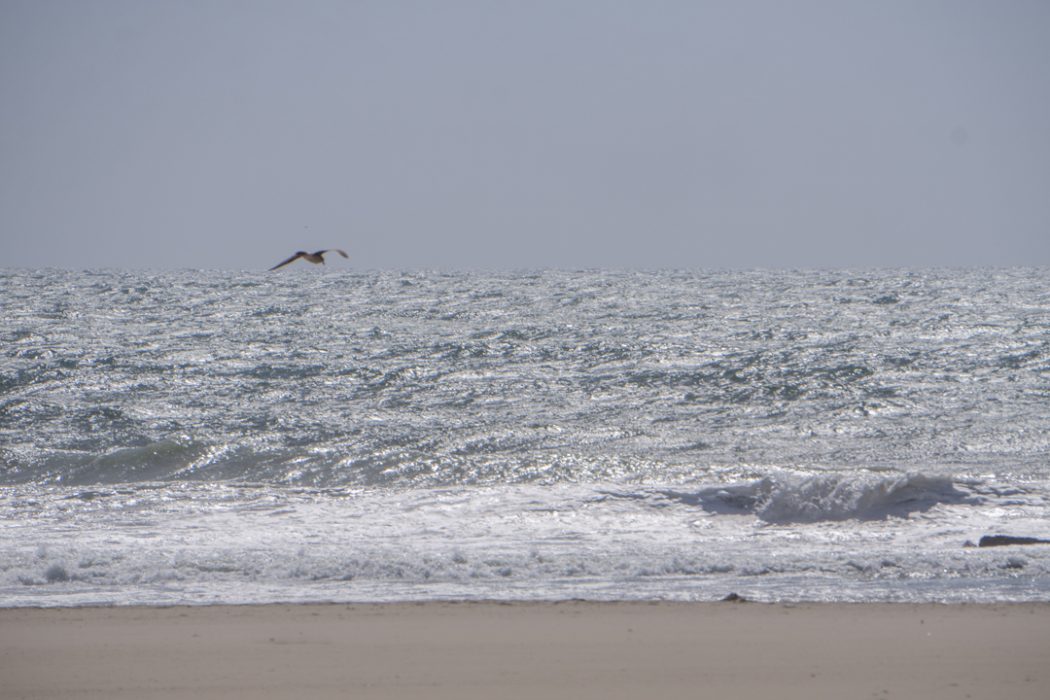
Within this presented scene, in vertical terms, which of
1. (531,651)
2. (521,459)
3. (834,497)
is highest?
(531,651)

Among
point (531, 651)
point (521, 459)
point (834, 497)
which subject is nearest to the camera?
point (531, 651)

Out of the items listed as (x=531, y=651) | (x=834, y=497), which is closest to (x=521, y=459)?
(x=834, y=497)

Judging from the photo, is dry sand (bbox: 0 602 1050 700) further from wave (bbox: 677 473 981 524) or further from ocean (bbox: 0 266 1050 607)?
wave (bbox: 677 473 981 524)

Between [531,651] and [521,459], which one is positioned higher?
[531,651]

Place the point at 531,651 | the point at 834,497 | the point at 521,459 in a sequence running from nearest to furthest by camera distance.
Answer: the point at 531,651, the point at 834,497, the point at 521,459

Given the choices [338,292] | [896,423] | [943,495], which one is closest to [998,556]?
[943,495]

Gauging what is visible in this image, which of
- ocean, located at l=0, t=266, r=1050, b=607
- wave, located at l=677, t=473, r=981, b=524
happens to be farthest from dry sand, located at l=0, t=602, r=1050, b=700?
wave, located at l=677, t=473, r=981, b=524

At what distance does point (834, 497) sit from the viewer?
9609 millimetres

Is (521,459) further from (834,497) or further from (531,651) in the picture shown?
(531,651)

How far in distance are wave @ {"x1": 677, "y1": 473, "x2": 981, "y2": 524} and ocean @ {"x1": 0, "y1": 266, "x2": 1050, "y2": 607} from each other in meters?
0.03

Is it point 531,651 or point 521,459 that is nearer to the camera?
point 531,651

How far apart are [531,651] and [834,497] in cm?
488

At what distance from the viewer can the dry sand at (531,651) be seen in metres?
4.97

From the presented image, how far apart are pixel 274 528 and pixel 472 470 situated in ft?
9.40
